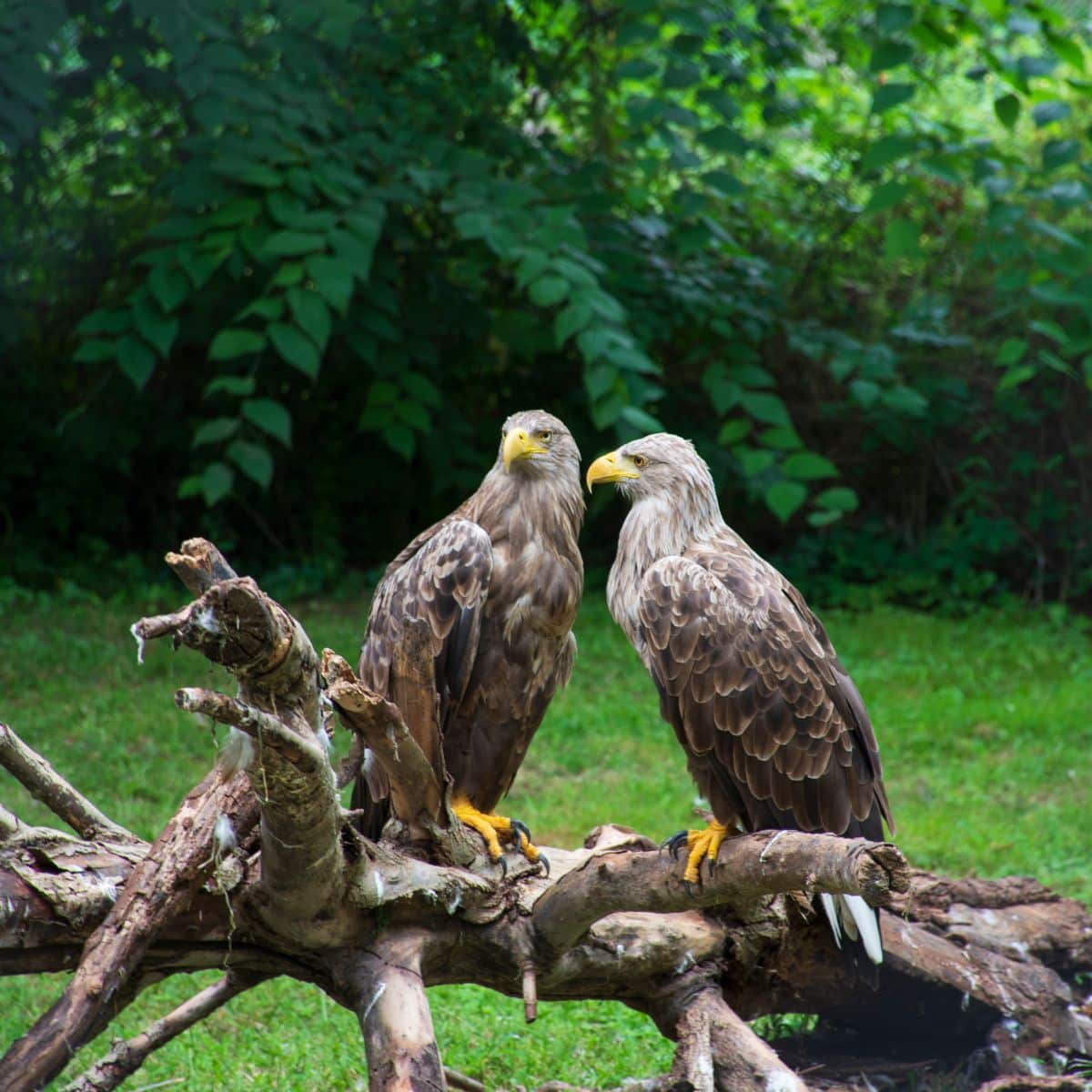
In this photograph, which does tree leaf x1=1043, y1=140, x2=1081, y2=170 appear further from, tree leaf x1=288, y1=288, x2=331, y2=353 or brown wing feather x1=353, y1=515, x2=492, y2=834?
brown wing feather x1=353, y1=515, x2=492, y2=834

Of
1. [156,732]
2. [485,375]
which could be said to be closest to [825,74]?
[485,375]

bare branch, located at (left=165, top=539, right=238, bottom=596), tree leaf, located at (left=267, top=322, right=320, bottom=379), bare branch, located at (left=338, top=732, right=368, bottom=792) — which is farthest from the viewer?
tree leaf, located at (left=267, top=322, right=320, bottom=379)

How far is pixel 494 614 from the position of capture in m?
3.30

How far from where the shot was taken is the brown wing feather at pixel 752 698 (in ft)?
9.87

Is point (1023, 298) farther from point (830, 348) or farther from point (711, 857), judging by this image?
point (711, 857)

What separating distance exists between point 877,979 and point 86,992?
190cm

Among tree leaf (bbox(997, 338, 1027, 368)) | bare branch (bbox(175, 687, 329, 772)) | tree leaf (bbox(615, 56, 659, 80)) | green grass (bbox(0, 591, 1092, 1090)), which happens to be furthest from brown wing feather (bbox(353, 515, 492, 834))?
tree leaf (bbox(997, 338, 1027, 368))

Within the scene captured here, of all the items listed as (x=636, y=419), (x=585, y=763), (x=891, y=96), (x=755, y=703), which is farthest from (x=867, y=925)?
(x=891, y=96)

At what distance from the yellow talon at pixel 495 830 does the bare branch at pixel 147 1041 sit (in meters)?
0.62

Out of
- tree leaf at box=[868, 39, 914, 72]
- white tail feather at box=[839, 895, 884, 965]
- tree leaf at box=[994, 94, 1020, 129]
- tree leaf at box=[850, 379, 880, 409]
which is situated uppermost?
tree leaf at box=[868, 39, 914, 72]

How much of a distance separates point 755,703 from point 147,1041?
5.10ft

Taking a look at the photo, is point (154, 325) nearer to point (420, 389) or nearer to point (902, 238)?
point (420, 389)

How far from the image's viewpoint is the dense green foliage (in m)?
5.60

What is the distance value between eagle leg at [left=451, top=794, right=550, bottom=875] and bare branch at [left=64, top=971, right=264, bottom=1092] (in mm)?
615
